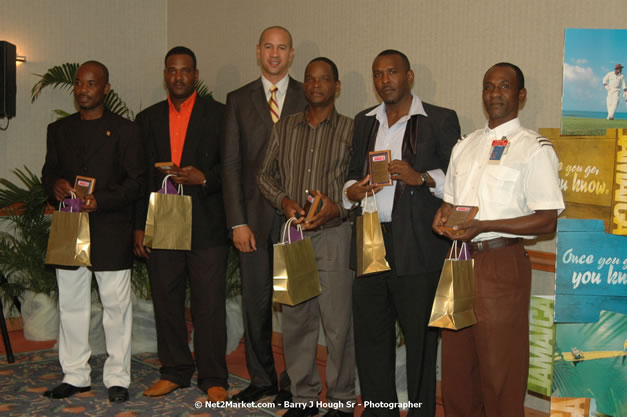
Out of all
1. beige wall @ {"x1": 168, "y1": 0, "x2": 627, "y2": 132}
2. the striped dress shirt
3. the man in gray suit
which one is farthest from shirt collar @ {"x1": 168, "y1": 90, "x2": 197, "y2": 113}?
beige wall @ {"x1": 168, "y1": 0, "x2": 627, "y2": 132}

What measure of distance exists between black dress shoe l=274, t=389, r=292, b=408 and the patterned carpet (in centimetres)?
7

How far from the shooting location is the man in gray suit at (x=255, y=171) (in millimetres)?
3824

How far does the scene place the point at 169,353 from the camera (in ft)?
13.4

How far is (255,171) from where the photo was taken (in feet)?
12.6

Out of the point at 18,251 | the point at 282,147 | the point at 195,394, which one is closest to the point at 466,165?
the point at 282,147

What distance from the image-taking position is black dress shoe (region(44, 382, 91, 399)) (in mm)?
3932

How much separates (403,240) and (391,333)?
0.52 m

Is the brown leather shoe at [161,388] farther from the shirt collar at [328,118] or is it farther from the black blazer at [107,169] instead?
the shirt collar at [328,118]

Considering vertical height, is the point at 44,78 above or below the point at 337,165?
above

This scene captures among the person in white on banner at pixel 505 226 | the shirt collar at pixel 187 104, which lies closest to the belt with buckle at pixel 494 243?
the person in white on banner at pixel 505 226

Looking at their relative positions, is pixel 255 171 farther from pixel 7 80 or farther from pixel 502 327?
pixel 7 80

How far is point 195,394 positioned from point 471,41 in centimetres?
266

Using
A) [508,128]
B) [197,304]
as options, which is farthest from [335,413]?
[508,128]

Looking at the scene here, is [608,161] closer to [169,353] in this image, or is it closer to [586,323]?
[586,323]
